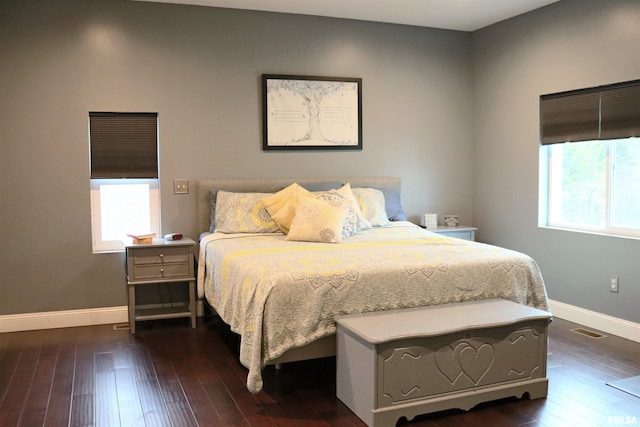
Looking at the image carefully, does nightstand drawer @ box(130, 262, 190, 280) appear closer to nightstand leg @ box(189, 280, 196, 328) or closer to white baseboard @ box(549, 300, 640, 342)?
nightstand leg @ box(189, 280, 196, 328)

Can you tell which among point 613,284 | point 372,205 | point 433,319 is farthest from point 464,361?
point 372,205

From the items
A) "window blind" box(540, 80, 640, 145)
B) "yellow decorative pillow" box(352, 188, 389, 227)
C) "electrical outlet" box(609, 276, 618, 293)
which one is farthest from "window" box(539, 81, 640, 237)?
"yellow decorative pillow" box(352, 188, 389, 227)

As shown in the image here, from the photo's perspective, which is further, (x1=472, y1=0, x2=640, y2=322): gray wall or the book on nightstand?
the book on nightstand

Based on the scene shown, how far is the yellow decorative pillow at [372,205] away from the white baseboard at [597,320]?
5.11 ft

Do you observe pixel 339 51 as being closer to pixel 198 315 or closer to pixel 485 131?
pixel 485 131

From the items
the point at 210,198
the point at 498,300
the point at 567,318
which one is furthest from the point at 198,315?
the point at 567,318

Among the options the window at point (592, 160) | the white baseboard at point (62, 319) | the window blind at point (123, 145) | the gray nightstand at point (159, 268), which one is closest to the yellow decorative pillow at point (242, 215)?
the gray nightstand at point (159, 268)

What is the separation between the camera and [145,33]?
15.2 ft

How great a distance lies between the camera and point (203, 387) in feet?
10.8

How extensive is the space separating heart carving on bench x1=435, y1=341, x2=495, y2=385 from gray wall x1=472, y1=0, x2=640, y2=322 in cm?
183

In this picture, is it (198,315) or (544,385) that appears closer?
(544,385)

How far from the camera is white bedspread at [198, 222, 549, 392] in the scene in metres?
2.97

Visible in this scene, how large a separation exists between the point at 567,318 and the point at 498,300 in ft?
5.43

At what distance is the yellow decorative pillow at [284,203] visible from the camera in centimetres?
446
